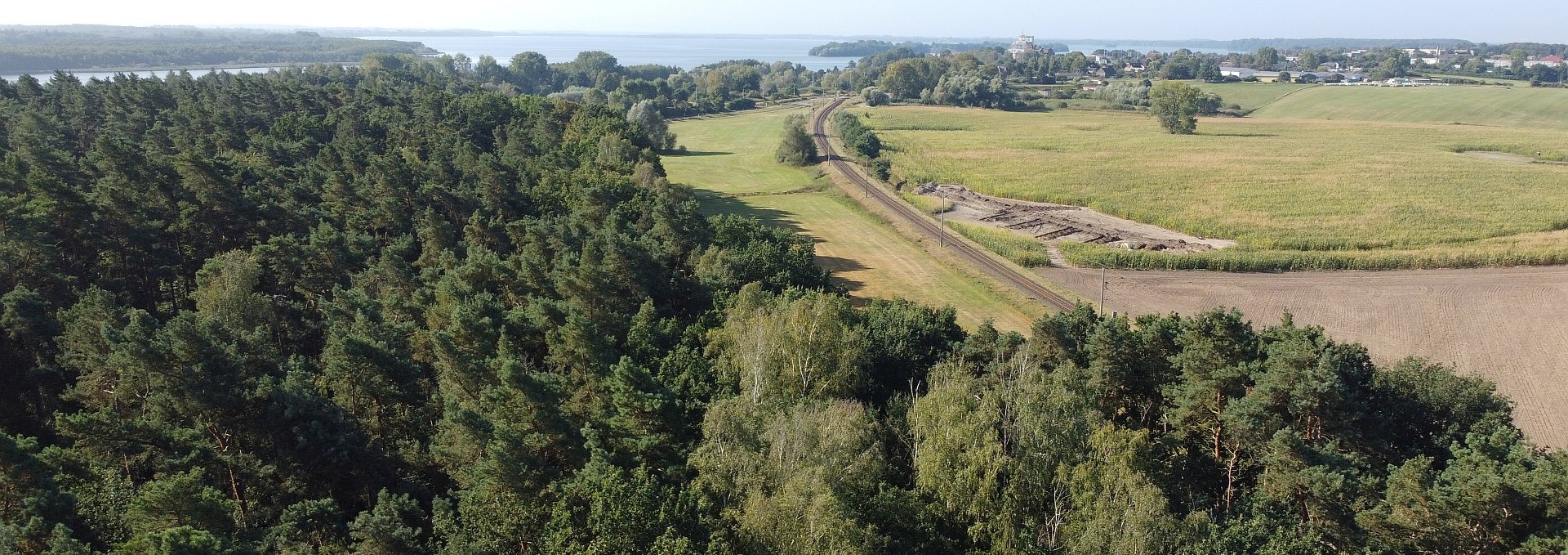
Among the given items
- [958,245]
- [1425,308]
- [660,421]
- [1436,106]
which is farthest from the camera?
[1436,106]

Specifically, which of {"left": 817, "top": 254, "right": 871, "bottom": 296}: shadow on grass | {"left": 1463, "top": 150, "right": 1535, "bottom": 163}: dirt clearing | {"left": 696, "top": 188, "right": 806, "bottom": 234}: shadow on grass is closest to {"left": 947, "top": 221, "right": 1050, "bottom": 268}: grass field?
{"left": 817, "top": 254, "right": 871, "bottom": 296}: shadow on grass

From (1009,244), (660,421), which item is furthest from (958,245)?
(660,421)

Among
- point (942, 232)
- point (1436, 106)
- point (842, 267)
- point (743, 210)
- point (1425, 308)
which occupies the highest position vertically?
point (1436, 106)

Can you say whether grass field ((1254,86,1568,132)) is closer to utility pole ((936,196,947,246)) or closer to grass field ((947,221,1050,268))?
grass field ((947,221,1050,268))

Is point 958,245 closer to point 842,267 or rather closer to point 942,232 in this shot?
point 942,232

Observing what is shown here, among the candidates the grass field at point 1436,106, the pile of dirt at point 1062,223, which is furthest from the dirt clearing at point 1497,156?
the pile of dirt at point 1062,223

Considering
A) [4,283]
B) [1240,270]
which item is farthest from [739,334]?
[1240,270]

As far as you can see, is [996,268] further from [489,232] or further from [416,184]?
[416,184]
